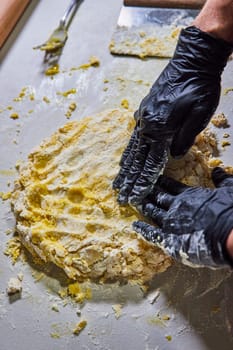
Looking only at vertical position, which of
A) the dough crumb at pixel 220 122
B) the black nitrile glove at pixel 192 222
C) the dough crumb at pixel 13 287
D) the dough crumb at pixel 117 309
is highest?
the black nitrile glove at pixel 192 222

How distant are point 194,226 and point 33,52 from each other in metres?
1.68

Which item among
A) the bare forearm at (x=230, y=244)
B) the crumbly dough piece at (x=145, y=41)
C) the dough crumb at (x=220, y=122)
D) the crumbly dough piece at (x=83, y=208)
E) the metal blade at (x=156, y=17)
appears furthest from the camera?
the metal blade at (x=156, y=17)

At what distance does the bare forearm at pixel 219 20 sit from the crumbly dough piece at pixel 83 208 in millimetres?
538

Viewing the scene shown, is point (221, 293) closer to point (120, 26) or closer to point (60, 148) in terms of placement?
point (60, 148)

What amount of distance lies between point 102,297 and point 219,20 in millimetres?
1198

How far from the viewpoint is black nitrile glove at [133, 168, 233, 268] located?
1473 mm

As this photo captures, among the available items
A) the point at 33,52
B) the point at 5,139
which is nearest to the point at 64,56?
the point at 33,52

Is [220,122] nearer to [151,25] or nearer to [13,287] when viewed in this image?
[151,25]

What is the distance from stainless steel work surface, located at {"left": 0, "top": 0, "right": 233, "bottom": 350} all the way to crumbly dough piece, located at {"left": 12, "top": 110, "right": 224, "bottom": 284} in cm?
9

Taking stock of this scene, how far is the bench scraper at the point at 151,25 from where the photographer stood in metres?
2.59

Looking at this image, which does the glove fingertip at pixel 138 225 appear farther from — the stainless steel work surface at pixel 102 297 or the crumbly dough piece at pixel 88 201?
the stainless steel work surface at pixel 102 297

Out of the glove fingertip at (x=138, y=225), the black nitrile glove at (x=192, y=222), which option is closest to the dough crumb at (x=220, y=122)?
the black nitrile glove at (x=192, y=222)

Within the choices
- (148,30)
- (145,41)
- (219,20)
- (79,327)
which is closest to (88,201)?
(79,327)

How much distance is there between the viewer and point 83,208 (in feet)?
6.24
